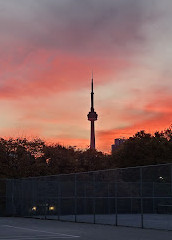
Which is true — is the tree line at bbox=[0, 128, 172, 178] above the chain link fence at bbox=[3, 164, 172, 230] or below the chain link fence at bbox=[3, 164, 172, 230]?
above

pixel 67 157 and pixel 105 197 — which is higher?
pixel 67 157

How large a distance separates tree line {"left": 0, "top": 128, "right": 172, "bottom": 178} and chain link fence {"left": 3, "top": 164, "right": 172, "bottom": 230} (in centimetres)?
2499

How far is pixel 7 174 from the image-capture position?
6081 cm

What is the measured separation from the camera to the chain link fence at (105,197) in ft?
79.7

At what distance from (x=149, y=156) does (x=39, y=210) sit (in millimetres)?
45131

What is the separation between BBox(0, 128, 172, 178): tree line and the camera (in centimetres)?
6234

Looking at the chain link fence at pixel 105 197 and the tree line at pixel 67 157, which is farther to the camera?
the tree line at pixel 67 157

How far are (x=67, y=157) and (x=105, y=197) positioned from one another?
41.5 m

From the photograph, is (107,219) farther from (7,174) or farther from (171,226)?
(7,174)

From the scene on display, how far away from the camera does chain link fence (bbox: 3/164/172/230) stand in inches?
957

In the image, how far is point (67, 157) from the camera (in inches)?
2741

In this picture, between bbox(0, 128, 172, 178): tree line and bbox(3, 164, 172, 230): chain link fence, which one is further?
bbox(0, 128, 172, 178): tree line

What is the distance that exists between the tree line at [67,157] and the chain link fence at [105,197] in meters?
25.0

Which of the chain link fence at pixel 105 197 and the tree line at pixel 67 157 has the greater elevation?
the tree line at pixel 67 157
